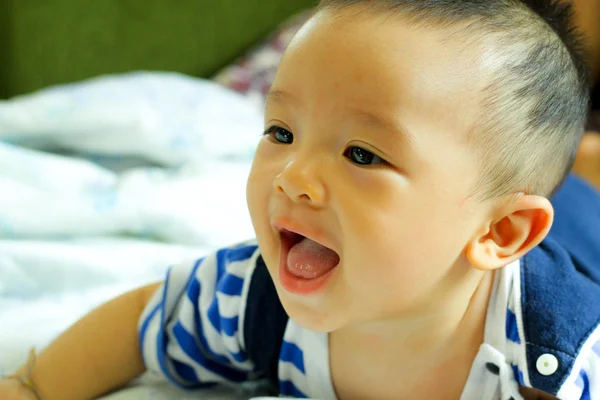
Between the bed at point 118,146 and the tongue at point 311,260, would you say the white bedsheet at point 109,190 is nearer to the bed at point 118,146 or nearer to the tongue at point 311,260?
the bed at point 118,146

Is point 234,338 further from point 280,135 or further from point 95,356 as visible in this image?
point 280,135

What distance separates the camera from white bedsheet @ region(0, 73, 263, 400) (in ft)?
3.23

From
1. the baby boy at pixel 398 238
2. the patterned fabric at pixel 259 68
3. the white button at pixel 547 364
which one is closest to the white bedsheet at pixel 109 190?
the baby boy at pixel 398 238

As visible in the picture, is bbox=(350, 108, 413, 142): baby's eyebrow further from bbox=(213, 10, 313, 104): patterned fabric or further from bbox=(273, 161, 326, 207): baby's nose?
bbox=(213, 10, 313, 104): patterned fabric

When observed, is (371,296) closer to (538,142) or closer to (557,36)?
(538,142)

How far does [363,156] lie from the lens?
60cm

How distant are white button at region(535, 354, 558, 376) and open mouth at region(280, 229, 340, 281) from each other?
0.24 metres

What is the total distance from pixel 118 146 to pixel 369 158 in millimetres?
895

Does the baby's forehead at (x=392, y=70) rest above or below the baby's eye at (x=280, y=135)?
above

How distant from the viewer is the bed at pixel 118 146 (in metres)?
1.00

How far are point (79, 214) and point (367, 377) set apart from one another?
590mm

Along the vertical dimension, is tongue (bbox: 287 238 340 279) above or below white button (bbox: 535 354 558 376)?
above

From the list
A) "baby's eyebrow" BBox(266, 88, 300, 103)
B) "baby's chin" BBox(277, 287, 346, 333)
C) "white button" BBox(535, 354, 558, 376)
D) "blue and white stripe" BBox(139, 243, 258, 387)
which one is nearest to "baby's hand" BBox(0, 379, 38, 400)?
"blue and white stripe" BBox(139, 243, 258, 387)

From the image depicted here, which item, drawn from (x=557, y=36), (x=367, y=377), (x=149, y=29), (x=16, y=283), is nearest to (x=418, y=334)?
(x=367, y=377)
